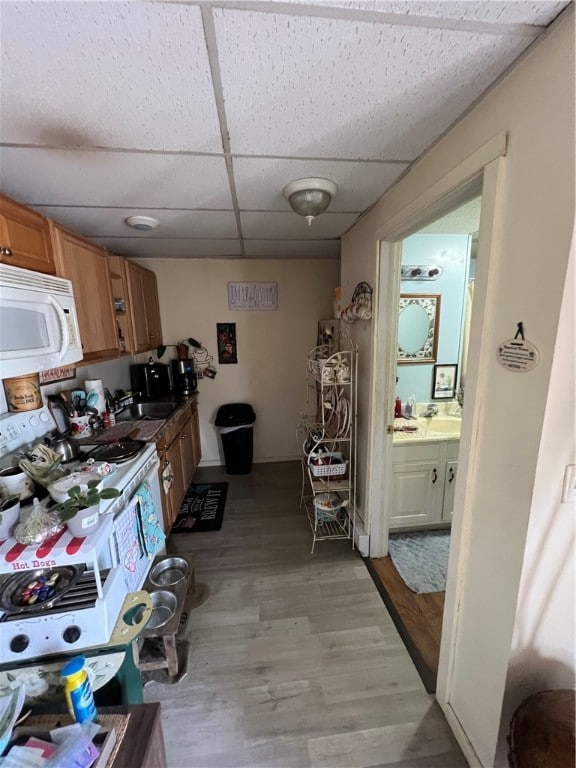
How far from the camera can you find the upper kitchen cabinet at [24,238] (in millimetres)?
1309

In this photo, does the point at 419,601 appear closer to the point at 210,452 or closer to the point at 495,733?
the point at 495,733

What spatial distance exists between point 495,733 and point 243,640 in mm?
1126

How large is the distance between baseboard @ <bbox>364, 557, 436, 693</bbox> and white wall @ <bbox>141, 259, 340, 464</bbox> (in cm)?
192

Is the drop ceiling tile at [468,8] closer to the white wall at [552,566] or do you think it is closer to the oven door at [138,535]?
the white wall at [552,566]

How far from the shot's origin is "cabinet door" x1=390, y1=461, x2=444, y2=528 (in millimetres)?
2240

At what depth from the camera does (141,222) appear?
6.45 ft

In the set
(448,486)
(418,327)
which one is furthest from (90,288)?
(448,486)

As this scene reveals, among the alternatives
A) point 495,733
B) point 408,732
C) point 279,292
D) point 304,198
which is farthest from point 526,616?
point 279,292

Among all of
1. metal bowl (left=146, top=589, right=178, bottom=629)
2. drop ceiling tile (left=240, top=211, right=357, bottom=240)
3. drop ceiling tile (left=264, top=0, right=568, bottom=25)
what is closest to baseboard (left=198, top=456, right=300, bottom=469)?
metal bowl (left=146, top=589, right=178, bottom=629)

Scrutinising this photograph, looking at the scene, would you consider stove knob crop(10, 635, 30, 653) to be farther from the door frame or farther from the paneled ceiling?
the paneled ceiling

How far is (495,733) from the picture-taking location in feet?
3.33

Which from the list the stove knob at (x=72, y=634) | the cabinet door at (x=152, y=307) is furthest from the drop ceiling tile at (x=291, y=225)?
the stove knob at (x=72, y=634)

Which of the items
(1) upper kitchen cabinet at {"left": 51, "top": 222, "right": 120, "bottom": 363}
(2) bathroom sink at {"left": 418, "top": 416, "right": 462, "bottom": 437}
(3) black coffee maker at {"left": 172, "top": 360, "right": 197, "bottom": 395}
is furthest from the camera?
(3) black coffee maker at {"left": 172, "top": 360, "right": 197, "bottom": 395}

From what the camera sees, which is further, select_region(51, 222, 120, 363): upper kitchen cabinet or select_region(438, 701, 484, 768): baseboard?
select_region(51, 222, 120, 363): upper kitchen cabinet
